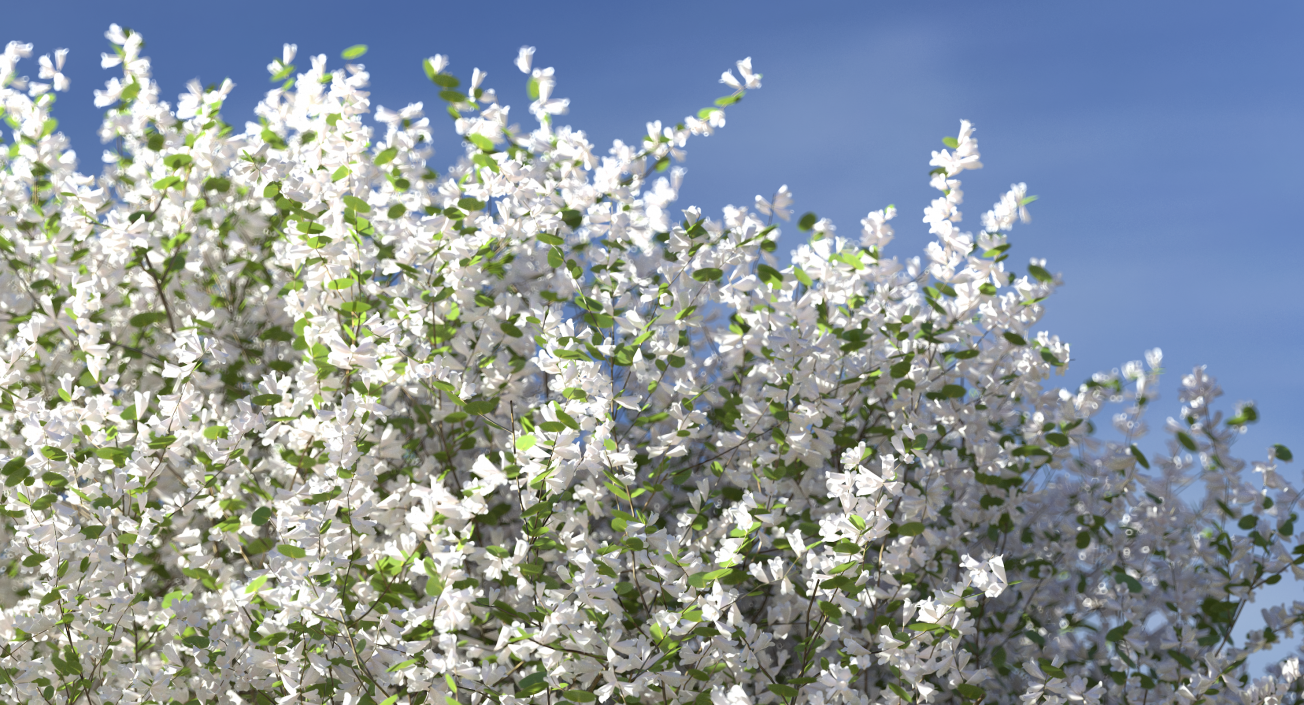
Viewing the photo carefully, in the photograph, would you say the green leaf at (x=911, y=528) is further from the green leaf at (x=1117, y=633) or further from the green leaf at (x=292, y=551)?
the green leaf at (x=292, y=551)

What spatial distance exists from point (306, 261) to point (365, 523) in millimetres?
1210

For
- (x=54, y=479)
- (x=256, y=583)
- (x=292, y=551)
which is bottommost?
(x=256, y=583)

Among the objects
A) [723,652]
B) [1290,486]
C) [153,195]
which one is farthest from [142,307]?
[1290,486]

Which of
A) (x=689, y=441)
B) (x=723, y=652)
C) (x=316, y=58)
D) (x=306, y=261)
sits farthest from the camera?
(x=689, y=441)

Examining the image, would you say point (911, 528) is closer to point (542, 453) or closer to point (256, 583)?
point (542, 453)

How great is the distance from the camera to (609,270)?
4215 millimetres

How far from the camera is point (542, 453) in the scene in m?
3.21

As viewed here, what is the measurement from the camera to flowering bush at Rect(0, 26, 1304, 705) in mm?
3371

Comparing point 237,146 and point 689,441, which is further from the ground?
point 237,146

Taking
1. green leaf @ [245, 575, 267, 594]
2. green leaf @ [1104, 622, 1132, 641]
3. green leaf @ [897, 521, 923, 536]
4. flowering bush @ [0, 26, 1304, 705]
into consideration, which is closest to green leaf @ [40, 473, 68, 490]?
flowering bush @ [0, 26, 1304, 705]

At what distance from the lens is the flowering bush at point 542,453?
3.37 m

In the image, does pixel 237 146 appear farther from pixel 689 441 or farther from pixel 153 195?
pixel 689 441

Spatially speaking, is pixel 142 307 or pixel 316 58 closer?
pixel 316 58

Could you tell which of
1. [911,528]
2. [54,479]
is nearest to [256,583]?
[54,479]
